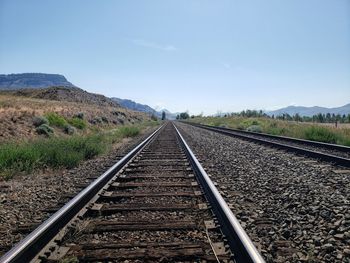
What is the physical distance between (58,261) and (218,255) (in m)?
1.48

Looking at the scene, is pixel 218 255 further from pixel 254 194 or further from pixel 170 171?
pixel 170 171

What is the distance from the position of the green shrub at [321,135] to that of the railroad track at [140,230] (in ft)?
48.1

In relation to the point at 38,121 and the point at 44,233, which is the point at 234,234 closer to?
the point at 44,233

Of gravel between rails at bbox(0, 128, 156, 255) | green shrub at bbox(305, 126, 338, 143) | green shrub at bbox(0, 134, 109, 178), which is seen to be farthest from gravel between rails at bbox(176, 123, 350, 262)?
green shrub at bbox(305, 126, 338, 143)

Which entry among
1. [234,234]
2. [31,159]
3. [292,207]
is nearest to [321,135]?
[292,207]

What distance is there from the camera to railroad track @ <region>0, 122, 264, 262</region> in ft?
10.4

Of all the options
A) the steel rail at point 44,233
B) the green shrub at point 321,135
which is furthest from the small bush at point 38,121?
the green shrub at point 321,135

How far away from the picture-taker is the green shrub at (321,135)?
727 inches

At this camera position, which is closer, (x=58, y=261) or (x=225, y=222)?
(x=58, y=261)

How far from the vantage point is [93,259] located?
123 inches

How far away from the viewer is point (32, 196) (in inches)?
231

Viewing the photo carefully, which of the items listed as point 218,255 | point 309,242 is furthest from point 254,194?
point 218,255

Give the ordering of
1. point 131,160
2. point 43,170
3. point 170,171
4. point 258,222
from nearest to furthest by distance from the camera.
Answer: point 258,222
point 170,171
point 43,170
point 131,160

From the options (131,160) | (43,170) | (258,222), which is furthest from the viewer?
(131,160)
